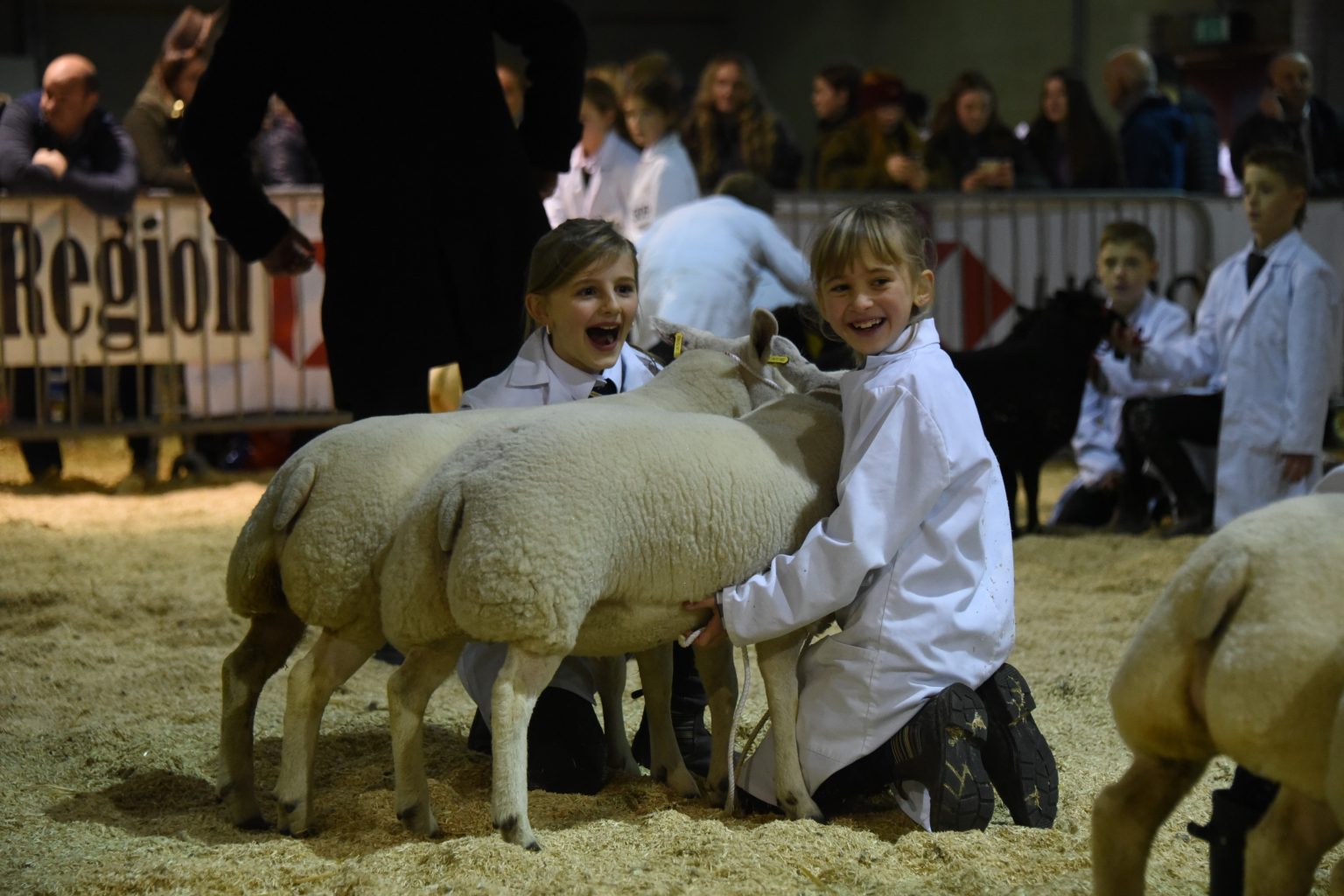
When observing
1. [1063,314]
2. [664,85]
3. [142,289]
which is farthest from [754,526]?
[142,289]

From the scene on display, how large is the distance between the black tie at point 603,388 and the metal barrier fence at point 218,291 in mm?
4786

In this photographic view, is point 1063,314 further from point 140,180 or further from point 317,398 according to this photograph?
point 140,180

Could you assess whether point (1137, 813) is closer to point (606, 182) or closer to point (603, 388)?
point (603, 388)

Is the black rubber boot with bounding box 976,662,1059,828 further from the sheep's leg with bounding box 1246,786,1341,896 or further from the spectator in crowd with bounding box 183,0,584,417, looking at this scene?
the spectator in crowd with bounding box 183,0,584,417

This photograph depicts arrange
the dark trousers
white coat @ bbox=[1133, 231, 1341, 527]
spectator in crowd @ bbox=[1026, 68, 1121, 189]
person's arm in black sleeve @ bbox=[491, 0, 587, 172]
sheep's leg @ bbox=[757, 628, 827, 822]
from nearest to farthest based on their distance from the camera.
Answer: sheep's leg @ bbox=[757, 628, 827, 822] → person's arm in black sleeve @ bbox=[491, 0, 587, 172] → white coat @ bbox=[1133, 231, 1341, 527] → the dark trousers → spectator in crowd @ bbox=[1026, 68, 1121, 189]

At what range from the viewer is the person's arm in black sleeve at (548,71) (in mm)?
4043

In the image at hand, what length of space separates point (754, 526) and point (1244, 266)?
4.50 metres

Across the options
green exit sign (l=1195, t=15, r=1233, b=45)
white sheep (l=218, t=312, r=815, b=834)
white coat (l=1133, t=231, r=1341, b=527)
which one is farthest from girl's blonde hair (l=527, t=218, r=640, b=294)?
green exit sign (l=1195, t=15, r=1233, b=45)

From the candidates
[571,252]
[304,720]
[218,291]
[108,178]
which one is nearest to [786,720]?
[304,720]

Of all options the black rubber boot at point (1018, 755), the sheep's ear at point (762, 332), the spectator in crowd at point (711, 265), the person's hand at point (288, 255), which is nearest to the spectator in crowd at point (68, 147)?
the spectator in crowd at point (711, 265)

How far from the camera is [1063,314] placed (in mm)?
6668

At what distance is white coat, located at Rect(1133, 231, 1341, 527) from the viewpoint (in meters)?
6.10

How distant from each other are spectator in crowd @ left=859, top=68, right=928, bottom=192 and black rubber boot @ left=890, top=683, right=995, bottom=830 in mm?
6782

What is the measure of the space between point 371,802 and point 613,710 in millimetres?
624
